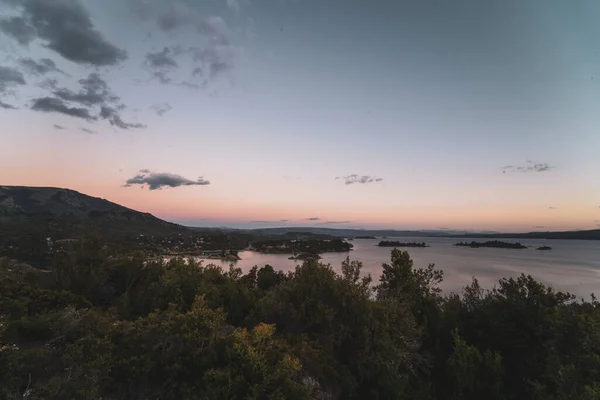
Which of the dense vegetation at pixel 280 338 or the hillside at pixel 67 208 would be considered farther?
the hillside at pixel 67 208

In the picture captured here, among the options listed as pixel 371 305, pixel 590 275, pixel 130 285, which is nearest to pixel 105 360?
pixel 371 305

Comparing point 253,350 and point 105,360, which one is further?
point 253,350

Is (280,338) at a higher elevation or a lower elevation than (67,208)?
lower

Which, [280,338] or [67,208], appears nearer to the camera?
[280,338]

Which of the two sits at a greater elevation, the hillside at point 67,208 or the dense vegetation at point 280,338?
the hillside at point 67,208

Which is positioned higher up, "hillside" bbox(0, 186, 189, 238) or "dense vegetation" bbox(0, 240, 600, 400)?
"hillside" bbox(0, 186, 189, 238)

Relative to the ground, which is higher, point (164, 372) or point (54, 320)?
point (54, 320)

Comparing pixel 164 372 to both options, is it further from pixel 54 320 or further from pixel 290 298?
pixel 290 298

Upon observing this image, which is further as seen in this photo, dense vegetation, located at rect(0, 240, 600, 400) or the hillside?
the hillside
